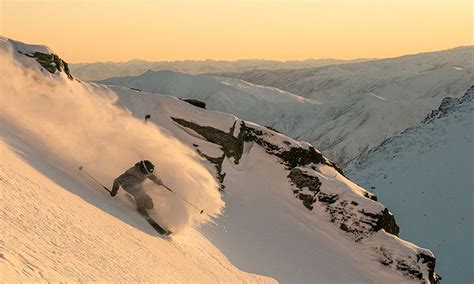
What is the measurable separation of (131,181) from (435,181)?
132ft

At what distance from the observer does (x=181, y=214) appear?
56.2 feet

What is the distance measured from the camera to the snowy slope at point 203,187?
562 inches

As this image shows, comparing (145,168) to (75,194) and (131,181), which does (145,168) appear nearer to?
(131,181)

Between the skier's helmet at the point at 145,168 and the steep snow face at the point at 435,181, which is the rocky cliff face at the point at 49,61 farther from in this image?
the steep snow face at the point at 435,181

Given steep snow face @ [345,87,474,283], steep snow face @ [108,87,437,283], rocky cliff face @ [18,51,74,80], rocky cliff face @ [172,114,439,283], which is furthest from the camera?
steep snow face @ [345,87,474,283]

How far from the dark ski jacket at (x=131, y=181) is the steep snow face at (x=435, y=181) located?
95.0 feet

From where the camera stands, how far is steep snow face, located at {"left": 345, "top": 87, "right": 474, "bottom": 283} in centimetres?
3969

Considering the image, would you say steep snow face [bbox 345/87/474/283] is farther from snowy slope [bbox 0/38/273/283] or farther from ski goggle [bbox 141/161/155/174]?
ski goggle [bbox 141/161/155/174]

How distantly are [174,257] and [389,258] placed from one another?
438 inches

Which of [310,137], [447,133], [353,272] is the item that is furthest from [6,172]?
[310,137]

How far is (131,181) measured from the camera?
1539cm

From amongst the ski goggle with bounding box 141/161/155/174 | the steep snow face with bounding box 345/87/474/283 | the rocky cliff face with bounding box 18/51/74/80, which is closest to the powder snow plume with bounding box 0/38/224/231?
the rocky cliff face with bounding box 18/51/74/80

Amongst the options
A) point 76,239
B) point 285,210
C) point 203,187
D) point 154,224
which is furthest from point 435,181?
point 76,239

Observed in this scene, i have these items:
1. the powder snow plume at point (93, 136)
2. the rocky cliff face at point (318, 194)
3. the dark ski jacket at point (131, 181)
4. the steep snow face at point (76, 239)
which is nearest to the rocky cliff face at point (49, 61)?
the powder snow plume at point (93, 136)
